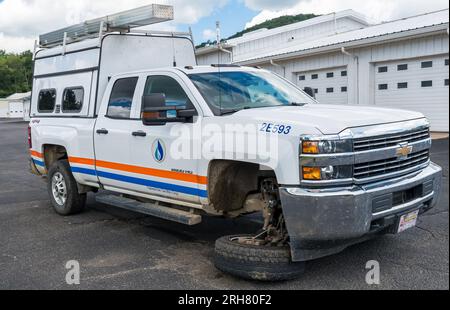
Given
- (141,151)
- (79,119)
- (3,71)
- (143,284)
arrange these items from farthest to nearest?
(3,71) → (79,119) → (141,151) → (143,284)

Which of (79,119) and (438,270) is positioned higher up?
(79,119)

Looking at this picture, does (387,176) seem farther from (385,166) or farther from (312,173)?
(312,173)

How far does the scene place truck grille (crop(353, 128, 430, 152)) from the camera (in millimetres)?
4074

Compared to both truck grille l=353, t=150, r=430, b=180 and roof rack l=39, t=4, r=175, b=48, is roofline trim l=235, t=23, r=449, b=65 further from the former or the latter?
truck grille l=353, t=150, r=430, b=180

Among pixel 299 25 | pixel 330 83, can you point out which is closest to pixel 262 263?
pixel 330 83

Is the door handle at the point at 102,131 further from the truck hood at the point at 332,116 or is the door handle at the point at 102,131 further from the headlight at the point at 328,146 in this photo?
the headlight at the point at 328,146

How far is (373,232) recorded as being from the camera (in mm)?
4242

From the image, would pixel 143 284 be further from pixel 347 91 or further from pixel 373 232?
pixel 347 91

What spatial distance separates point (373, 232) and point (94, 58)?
4636 mm

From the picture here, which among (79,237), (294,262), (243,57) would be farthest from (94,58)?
(243,57)

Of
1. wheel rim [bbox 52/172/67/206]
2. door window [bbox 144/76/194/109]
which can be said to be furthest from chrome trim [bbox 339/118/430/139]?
wheel rim [bbox 52/172/67/206]

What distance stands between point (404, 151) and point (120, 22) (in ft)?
14.9

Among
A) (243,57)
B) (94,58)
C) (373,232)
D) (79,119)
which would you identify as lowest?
(373,232)

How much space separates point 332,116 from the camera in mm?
4281
